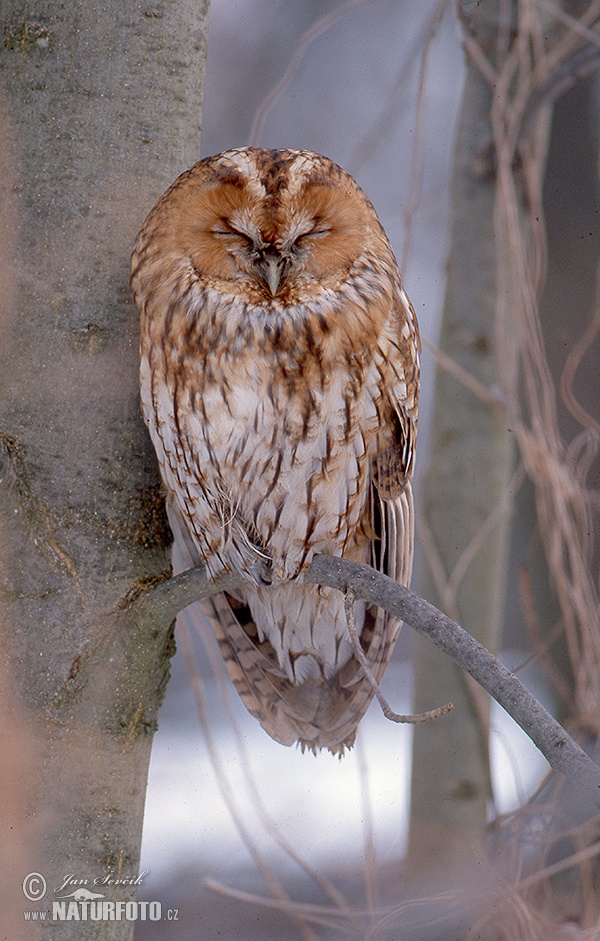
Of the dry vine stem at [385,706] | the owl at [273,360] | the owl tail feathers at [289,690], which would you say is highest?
the owl at [273,360]

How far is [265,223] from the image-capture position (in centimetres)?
93

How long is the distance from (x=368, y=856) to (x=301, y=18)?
1.55m

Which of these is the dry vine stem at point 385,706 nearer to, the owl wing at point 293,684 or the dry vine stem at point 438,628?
the dry vine stem at point 438,628

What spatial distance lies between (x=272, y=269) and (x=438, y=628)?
0.41 m

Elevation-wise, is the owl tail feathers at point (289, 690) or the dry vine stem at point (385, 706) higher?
the owl tail feathers at point (289, 690)

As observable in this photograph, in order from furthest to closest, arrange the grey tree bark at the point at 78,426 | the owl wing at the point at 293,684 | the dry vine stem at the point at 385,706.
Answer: the owl wing at the point at 293,684 < the grey tree bark at the point at 78,426 < the dry vine stem at the point at 385,706

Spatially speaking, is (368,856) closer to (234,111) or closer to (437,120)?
(437,120)

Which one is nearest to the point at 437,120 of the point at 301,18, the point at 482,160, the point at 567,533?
the point at 482,160

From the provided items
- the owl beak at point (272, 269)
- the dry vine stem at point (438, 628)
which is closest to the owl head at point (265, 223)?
the owl beak at point (272, 269)

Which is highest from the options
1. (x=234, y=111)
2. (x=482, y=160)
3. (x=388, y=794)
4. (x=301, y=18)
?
(x=301, y=18)

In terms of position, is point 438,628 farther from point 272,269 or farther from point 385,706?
point 272,269

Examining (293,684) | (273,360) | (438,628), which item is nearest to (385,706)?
(438,628)

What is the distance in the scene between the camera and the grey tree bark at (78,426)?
0.93 meters

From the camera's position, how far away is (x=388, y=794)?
5.59ft
